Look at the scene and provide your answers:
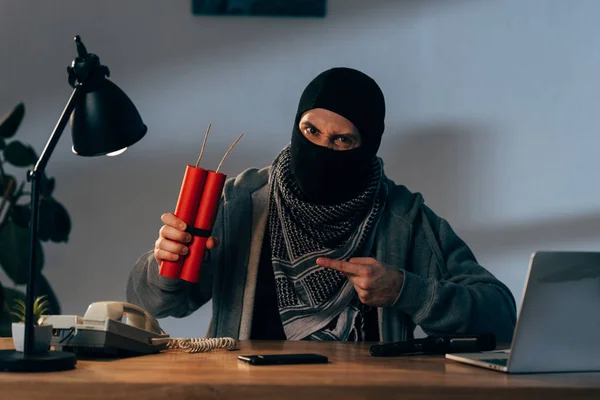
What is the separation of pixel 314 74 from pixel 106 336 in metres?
1.65

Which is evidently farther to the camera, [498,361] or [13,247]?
[13,247]

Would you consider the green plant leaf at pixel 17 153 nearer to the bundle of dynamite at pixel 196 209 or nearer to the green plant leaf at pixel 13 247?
the green plant leaf at pixel 13 247

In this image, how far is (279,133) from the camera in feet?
8.48

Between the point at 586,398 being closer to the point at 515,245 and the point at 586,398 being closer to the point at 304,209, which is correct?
the point at 304,209

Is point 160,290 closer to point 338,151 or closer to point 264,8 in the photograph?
point 338,151

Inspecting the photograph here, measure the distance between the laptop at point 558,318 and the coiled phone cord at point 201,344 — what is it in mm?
466

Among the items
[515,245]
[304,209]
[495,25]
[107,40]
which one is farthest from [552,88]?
[107,40]

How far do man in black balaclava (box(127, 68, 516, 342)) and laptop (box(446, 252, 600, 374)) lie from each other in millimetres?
602

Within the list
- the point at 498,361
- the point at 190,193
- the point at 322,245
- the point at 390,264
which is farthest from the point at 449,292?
the point at 190,193

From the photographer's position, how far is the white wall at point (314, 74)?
8.41 feet

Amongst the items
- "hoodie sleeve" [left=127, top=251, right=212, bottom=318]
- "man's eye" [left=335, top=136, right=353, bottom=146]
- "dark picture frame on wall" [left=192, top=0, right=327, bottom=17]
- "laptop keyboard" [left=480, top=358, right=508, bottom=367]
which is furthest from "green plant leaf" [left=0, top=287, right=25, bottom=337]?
"laptop keyboard" [left=480, top=358, right=508, bottom=367]

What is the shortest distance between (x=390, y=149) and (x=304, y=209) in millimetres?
832

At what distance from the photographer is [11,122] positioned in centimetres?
242

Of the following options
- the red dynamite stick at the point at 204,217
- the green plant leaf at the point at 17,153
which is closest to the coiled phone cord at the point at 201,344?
the red dynamite stick at the point at 204,217
